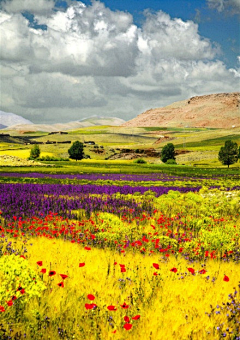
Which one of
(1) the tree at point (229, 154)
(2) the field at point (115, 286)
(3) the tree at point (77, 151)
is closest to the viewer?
(2) the field at point (115, 286)

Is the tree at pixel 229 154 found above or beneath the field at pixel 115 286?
above

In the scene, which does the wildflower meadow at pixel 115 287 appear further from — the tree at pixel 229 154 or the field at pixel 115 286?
the tree at pixel 229 154

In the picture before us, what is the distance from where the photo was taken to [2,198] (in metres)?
13.7

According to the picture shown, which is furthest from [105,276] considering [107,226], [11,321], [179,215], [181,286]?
[179,215]

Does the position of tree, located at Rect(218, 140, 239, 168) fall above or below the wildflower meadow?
above

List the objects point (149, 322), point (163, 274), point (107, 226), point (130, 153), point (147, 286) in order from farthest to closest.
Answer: point (130, 153), point (107, 226), point (163, 274), point (147, 286), point (149, 322)

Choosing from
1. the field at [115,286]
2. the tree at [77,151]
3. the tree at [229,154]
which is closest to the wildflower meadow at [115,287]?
the field at [115,286]

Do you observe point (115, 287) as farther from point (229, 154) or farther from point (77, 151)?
point (77, 151)

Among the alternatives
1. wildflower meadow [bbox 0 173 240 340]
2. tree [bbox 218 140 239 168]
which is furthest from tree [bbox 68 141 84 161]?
wildflower meadow [bbox 0 173 240 340]

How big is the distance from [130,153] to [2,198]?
115 metres

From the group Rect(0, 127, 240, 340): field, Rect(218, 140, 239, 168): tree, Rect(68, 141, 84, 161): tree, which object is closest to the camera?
Rect(0, 127, 240, 340): field

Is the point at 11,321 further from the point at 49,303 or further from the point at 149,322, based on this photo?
the point at 149,322

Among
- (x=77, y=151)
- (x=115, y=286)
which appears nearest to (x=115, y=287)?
(x=115, y=286)

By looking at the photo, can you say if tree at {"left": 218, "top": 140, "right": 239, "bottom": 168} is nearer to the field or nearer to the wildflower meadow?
the field
